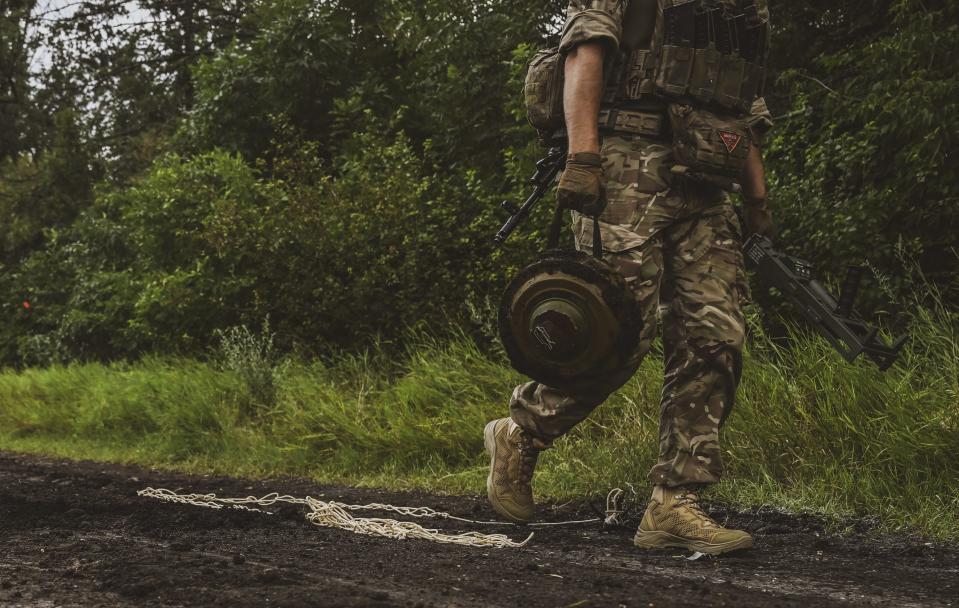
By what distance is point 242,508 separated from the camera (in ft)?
15.1

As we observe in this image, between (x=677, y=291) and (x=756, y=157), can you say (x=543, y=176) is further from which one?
(x=756, y=157)

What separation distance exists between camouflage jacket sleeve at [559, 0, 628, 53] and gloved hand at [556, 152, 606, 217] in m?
0.40

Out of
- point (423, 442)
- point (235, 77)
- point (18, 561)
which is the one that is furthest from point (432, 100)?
point (18, 561)

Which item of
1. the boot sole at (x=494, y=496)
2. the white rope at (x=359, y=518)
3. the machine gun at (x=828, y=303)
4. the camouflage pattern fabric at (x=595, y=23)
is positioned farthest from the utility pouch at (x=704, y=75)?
the white rope at (x=359, y=518)

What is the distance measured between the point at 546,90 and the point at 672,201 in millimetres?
610

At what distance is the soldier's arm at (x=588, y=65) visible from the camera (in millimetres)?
3430

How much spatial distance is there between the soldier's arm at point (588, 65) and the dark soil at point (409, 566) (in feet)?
4.50

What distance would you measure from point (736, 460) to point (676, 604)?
229 cm

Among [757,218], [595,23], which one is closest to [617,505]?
[757,218]

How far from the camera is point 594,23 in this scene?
11.3 feet

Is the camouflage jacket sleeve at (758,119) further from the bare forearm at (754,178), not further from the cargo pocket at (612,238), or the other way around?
the cargo pocket at (612,238)

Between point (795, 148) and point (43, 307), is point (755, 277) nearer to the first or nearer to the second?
point (795, 148)

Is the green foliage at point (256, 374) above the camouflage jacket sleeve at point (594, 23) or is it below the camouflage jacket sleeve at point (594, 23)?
below

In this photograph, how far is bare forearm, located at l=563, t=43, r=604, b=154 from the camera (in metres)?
3.43
